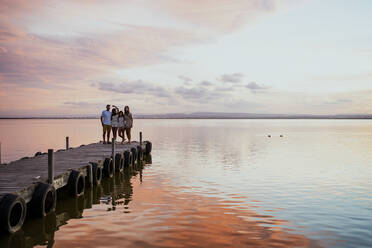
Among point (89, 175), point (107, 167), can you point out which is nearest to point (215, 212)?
point (89, 175)

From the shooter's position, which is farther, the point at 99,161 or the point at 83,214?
the point at 99,161

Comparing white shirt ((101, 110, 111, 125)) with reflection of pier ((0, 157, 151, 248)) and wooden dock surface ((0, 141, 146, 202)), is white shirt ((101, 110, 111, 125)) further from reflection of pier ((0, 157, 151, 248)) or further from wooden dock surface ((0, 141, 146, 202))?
wooden dock surface ((0, 141, 146, 202))

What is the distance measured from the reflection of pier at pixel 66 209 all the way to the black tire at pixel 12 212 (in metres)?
0.24

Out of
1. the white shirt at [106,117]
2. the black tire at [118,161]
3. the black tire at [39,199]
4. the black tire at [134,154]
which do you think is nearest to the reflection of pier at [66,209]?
the black tire at [39,199]

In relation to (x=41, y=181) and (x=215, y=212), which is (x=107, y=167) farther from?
(x=215, y=212)

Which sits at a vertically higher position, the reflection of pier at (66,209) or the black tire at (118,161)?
the black tire at (118,161)

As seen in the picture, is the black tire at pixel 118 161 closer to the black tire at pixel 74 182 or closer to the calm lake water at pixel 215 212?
the calm lake water at pixel 215 212

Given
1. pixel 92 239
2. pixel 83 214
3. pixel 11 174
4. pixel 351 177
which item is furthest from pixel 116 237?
pixel 351 177

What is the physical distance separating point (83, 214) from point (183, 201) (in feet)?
12.4

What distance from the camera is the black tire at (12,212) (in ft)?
29.8

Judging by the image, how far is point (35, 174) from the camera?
42.7 feet

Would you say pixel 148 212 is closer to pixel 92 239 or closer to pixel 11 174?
pixel 92 239

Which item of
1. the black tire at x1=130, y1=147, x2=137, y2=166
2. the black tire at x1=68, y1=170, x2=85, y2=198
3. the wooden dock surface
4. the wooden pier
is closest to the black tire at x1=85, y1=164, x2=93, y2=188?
the wooden pier

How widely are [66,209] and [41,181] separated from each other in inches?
63.9
